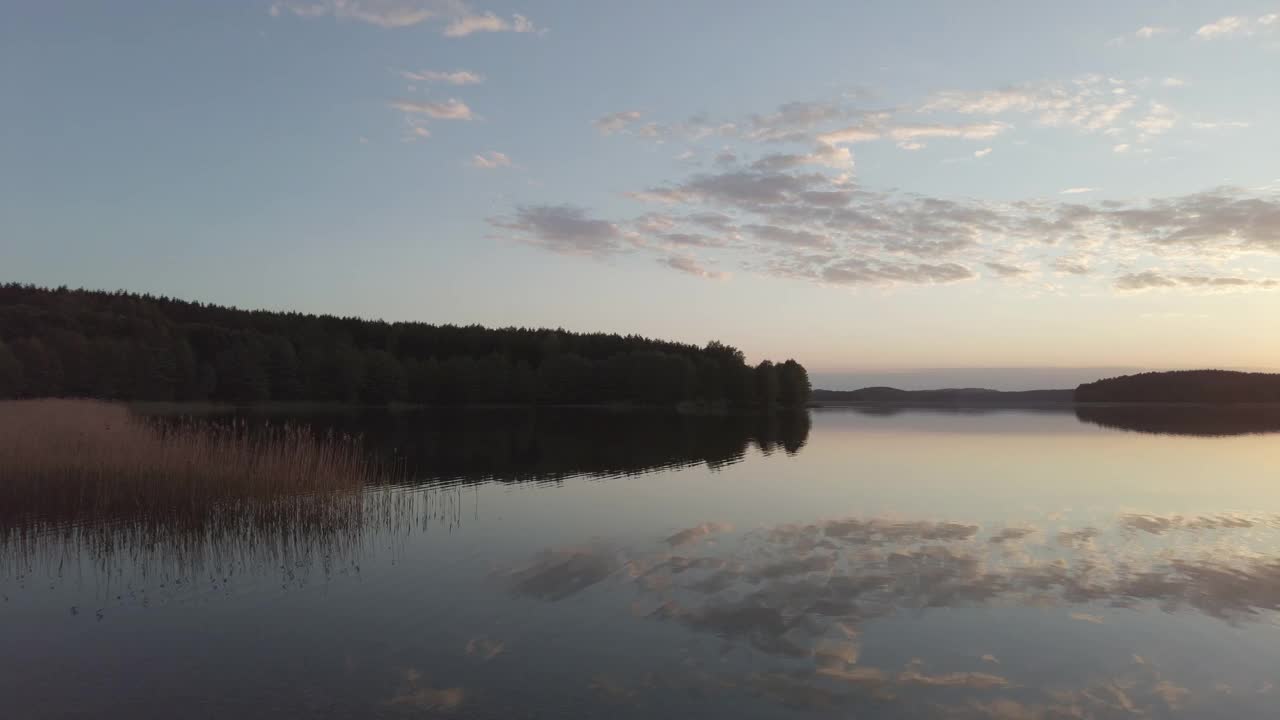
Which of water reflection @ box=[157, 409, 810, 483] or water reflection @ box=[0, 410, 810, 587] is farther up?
water reflection @ box=[0, 410, 810, 587]

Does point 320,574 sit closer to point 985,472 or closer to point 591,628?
point 591,628

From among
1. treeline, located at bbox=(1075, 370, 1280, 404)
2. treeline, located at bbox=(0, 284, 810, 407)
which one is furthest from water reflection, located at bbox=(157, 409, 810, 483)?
treeline, located at bbox=(1075, 370, 1280, 404)

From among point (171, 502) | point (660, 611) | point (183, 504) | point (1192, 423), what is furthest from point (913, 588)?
point (1192, 423)

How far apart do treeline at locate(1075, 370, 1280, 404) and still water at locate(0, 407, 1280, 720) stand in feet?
619

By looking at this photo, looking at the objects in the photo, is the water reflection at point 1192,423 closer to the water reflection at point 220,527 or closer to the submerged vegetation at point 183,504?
the submerged vegetation at point 183,504

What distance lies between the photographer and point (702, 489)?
29.5 meters

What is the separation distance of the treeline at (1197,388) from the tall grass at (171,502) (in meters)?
209

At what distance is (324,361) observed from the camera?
136000mm

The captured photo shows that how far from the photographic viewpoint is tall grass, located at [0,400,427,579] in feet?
57.6

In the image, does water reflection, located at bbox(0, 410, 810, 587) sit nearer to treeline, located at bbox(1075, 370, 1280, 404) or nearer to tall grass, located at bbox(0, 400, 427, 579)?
tall grass, located at bbox(0, 400, 427, 579)

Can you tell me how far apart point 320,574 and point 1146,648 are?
14.9m

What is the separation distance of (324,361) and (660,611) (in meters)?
136

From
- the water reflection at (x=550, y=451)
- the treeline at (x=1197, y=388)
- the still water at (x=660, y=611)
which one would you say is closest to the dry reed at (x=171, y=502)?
the still water at (x=660, y=611)

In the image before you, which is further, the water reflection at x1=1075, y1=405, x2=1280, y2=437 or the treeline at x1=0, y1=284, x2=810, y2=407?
the treeline at x1=0, y1=284, x2=810, y2=407
